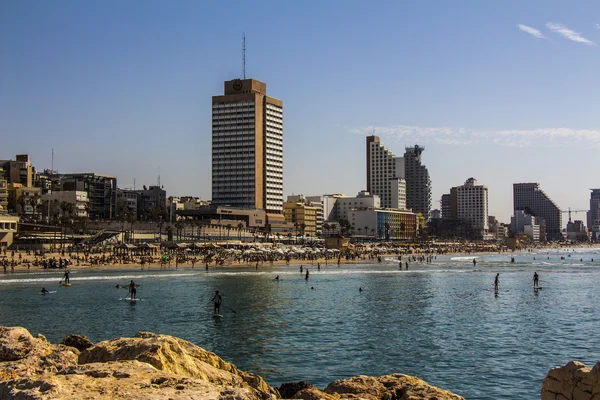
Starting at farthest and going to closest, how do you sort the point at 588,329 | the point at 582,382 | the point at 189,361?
the point at 588,329 < the point at 189,361 < the point at 582,382

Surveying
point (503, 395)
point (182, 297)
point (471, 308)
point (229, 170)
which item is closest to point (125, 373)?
point (503, 395)

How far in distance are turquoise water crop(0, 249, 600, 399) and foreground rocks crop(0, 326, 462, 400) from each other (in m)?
7.83

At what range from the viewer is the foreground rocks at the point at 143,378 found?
8.88m

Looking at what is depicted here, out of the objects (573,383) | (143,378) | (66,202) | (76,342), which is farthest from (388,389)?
(66,202)

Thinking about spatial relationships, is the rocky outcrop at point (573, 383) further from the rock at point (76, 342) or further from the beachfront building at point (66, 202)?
the beachfront building at point (66, 202)

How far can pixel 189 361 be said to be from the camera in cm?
1305

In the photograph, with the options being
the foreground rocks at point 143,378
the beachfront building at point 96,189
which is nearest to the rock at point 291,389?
the foreground rocks at point 143,378

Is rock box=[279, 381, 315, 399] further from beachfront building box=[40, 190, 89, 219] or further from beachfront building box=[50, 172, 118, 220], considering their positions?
beachfront building box=[50, 172, 118, 220]

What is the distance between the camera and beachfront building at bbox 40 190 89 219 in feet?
506

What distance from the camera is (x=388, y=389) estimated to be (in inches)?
518

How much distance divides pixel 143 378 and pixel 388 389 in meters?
5.62

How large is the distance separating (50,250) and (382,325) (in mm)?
85322

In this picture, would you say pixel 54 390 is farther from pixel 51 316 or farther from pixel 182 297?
pixel 182 297

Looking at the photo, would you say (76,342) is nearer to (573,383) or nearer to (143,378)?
(143,378)
